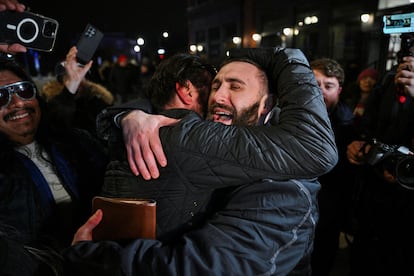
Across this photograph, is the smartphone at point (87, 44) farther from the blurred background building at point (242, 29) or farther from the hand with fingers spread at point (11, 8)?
the hand with fingers spread at point (11, 8)

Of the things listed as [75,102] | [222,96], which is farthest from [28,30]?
[75,102]

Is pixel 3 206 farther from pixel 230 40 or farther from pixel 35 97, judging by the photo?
pixel 230 40

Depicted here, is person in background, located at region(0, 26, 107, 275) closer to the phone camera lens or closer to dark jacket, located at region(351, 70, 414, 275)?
the phone camera lens

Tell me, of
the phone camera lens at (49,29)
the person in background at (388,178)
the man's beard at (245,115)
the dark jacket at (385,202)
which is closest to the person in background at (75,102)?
the phone camera lens at (49,29)

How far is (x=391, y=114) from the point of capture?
95.0 inches

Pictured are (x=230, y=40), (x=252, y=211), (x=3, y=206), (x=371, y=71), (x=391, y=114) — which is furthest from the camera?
(x=230, y=40)

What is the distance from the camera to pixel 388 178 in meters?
2.27

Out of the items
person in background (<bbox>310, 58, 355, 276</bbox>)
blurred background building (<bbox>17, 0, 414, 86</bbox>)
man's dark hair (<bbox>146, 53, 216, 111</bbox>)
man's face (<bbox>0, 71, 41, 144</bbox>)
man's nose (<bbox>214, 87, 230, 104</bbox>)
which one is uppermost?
blurred background building (<bbox>17, 0, 414, 86</bbox>)

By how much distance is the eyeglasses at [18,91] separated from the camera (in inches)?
81.0

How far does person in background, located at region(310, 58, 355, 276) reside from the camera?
2.73 metres

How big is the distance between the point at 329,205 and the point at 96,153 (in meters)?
1.98

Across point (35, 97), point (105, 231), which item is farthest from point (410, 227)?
point (35, 97)

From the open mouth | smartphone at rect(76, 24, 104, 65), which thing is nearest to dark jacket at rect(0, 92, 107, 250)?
smartphone at rect(76, 24, 104, 65)

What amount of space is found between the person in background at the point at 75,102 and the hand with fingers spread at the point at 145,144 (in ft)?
4.52
